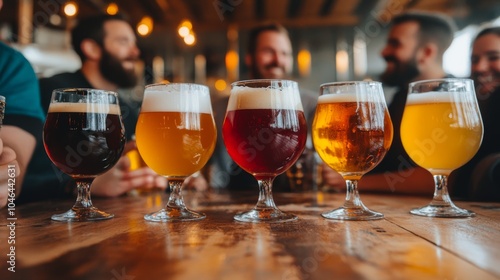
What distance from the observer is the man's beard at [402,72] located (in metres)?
3.63

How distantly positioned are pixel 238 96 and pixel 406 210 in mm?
503

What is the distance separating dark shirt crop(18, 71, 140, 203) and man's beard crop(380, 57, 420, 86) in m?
2.17

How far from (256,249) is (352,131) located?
505mm

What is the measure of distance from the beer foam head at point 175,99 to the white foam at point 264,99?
0.28 feet

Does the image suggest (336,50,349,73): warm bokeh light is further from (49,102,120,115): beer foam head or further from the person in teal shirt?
(49,102,120,115): beer foam head

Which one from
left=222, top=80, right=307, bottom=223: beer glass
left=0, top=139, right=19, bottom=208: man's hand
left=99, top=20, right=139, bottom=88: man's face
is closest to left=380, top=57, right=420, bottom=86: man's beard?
left=99, top=20, right=139, bottom=88: man's face

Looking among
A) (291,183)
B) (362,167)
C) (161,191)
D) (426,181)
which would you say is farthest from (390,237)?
(161,191)

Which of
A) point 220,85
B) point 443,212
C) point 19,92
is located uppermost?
point 220,85

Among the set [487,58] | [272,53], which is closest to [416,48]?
[487,58]

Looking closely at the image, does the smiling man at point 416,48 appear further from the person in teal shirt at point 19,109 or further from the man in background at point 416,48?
the person in teal shirt at point 19,109

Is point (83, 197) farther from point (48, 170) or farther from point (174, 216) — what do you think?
point (48, 170)

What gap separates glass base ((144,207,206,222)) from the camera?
0.93 meters

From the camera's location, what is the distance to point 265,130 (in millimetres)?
1013

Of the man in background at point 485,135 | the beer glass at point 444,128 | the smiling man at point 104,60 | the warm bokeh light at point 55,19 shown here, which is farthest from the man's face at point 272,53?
the warm bokeh light at point 55,19
